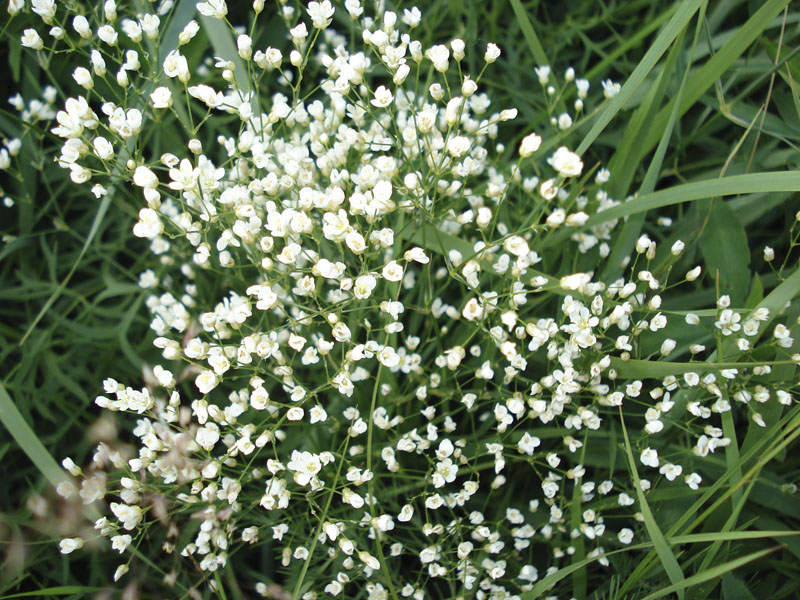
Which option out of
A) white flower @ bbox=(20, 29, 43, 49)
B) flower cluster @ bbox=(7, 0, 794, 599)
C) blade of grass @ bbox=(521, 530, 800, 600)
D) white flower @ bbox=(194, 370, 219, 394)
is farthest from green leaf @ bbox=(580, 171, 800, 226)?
white flower @ bbox=(20, 29, 43, 49)

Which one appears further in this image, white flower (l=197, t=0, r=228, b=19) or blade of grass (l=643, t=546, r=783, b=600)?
white flower (l=197, t=0, r=228, b=19)

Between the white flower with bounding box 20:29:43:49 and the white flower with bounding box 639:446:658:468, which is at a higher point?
the white flower with bounding box 20:29:43:49

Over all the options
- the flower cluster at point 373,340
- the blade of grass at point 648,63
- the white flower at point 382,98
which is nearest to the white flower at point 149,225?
the flower cluster at point 373,340

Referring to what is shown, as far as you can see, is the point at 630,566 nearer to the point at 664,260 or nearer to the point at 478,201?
the point at 664,260

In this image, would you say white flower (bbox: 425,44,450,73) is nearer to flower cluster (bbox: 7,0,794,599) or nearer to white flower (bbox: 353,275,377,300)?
flower cluster (bbox: 7,0,794,599)

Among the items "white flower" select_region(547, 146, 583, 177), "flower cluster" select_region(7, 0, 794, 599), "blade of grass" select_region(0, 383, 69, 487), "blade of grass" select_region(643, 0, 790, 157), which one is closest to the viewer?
"white flower" select_region(547, 146, 583, 177)

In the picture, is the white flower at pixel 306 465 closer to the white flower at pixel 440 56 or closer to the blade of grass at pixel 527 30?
the white flower at pixel 440 56

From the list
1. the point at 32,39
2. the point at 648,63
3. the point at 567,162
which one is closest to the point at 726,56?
the point at 648,63

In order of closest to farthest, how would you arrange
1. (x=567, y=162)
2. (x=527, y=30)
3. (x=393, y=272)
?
(x=567, y=162), (x=393, y=272), (x=527, y=30)

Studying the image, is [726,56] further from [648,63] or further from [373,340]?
[373,340]
